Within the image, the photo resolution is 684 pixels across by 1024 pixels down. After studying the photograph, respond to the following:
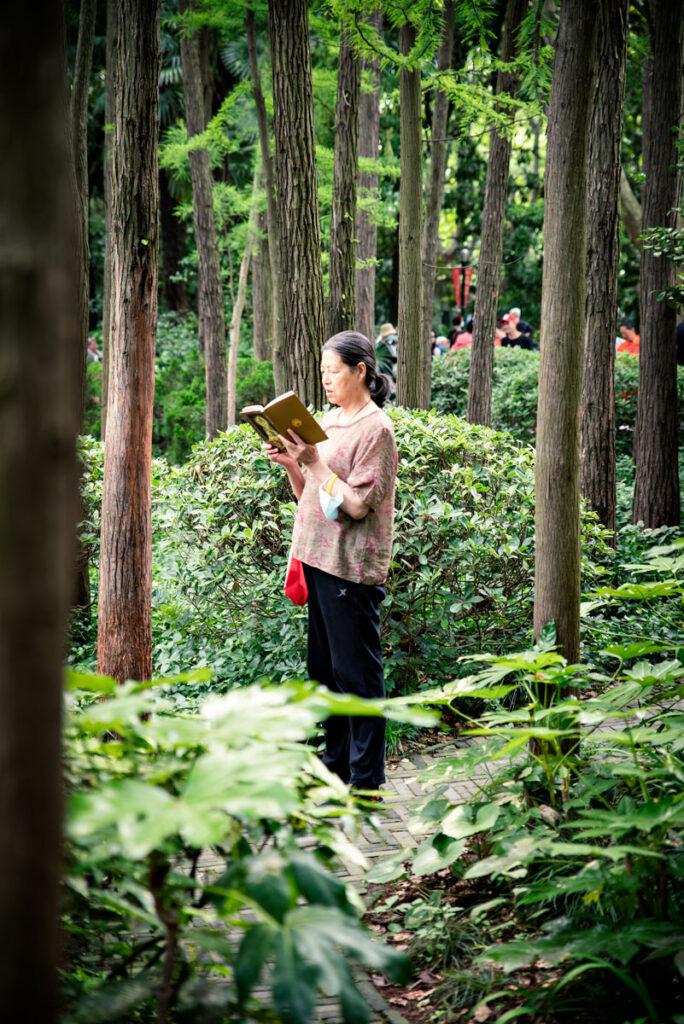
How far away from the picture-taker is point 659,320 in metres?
9.06

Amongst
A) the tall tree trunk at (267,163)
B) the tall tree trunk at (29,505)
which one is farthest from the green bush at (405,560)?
the tall tree trunk at (267,163)

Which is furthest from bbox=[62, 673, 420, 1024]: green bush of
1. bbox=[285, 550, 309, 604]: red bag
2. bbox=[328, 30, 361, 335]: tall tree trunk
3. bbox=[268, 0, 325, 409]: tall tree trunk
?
bbox=[328, 30, 361, 335]: tall tree trunk

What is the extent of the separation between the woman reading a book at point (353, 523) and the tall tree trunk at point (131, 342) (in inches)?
40.5

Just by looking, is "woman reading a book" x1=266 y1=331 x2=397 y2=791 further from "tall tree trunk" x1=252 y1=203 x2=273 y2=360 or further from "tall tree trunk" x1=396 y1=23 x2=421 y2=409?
"tall tree trunk" x1=252 y1=203 x2=273 y2=360

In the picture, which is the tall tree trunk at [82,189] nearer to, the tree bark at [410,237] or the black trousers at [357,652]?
the tree bark at [410,237]

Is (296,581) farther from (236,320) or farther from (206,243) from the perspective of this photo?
(236,320)

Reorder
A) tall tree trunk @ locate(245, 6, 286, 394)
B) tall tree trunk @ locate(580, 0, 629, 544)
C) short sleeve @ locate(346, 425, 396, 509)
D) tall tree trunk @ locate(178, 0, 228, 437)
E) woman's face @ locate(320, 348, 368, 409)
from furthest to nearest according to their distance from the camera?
1. tall tree trunk @ locate(178, 0, 228, 437)
2. tall tree trunk @ locate(245, 6, 286, 394)
3. tall tree trunk @ locate(580, 0, 629, 544)
4. woman's face @ locate(320, 348, 368, 409)
5. short sleeve @ locate(346, 425, 396, 509)

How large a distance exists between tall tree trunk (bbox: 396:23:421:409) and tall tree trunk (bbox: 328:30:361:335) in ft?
2.20

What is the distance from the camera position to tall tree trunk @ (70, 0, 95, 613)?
7.30 metres

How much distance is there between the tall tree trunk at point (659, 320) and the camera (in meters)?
8.98

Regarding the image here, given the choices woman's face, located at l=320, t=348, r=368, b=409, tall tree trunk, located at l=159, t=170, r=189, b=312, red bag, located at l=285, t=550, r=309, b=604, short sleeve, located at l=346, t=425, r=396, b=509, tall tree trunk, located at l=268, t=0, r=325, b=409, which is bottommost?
red bag, located at l=285, t=550, r=309, b=604

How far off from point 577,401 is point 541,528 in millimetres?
525

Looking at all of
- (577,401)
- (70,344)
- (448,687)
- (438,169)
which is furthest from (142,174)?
(438,169)

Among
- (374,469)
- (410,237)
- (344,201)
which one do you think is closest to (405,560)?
(374,469)
